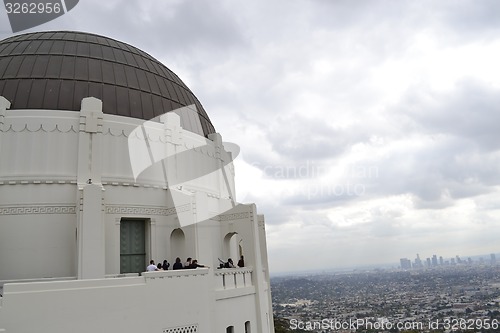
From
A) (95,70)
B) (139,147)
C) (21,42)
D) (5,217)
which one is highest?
(21,42)

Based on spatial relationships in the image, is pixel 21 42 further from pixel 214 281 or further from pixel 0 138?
pixel 214 281

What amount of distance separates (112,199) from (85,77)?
5.89 metres

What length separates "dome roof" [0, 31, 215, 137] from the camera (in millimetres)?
16587

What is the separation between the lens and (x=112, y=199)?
15.5 m

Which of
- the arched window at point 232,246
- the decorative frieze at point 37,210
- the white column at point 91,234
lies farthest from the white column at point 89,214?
the arched window at point 232,246

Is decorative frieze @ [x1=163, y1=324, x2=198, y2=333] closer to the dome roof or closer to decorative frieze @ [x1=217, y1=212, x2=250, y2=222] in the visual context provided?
decorative frieze @ [x1=217, y1=212, x2=250, y2=222]

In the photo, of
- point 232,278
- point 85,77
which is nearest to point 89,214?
point 232,278

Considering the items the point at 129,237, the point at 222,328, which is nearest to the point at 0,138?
the point at 129,237

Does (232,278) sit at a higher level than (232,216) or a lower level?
lower

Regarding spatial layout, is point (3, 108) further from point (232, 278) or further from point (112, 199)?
point (232, 278)

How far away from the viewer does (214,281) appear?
13.8 m

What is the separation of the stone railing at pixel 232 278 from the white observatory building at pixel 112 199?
0.23 feet

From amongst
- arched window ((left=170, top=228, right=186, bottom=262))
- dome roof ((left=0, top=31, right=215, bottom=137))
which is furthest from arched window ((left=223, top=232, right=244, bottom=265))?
dome roof ((left=0, top=31, right=215, bottom=137))

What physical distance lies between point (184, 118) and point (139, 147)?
11.8 feet
